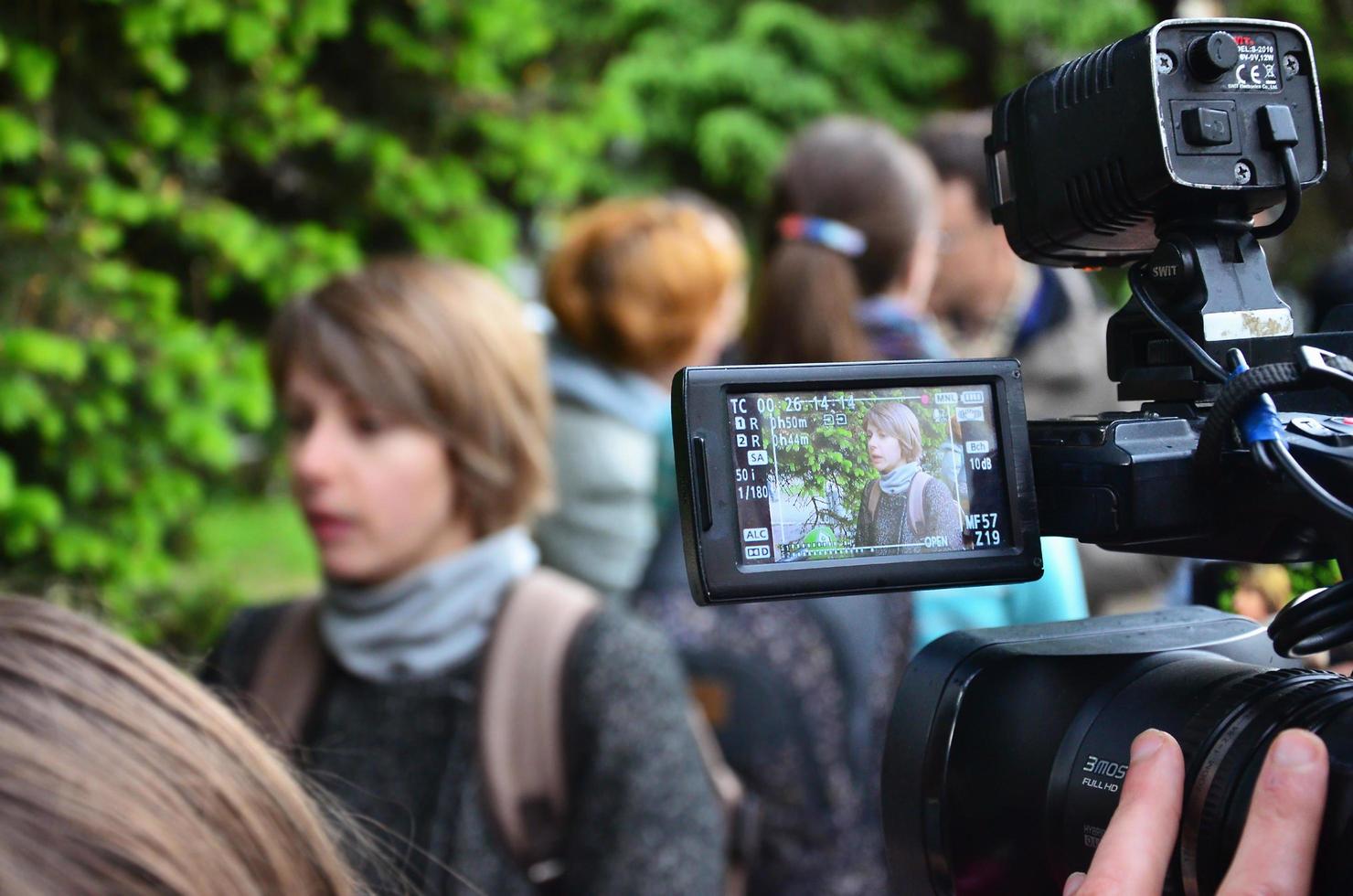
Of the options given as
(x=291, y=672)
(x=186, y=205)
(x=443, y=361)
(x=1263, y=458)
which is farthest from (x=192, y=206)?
(x=1263, y=458)

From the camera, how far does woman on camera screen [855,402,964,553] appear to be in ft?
3.28

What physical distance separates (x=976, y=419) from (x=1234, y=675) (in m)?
0.27

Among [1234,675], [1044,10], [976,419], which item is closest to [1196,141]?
[976,419]

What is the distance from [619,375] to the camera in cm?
350

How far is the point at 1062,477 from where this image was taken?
40.9 inches

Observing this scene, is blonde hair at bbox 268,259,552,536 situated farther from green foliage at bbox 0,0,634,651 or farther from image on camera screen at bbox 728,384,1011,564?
image on camera screen at bbox 728,384,1011,564

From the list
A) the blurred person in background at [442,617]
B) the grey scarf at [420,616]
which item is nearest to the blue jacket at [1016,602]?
the blurred person in background at [442,617]

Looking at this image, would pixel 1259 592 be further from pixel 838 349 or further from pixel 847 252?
pixel 847 252

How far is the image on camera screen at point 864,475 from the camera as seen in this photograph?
98 centimetres

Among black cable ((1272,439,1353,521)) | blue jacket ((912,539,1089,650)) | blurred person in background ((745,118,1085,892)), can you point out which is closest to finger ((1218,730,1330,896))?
black cable ((1272,439,1353,521))

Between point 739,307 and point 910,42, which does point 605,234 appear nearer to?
point 739,307

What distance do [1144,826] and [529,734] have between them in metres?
1.33

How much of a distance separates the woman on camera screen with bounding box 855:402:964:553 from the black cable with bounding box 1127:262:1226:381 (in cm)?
22

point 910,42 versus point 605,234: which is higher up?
point 910,42
